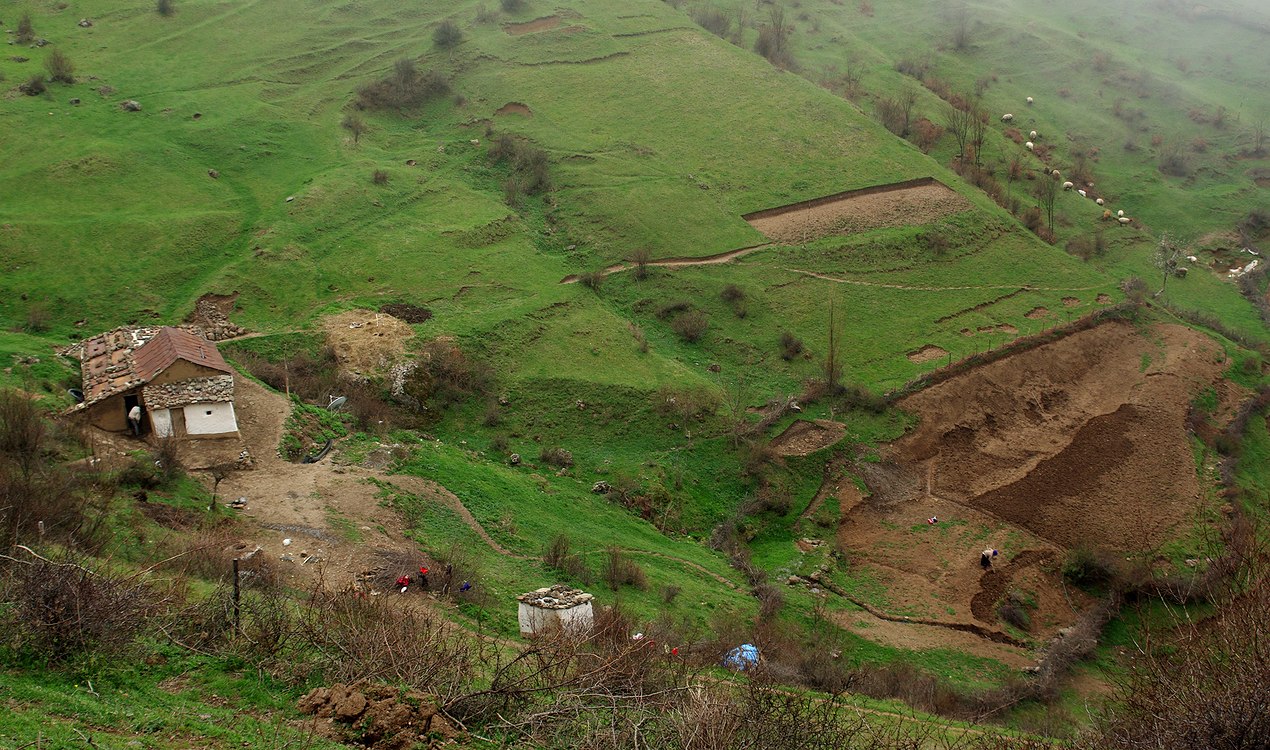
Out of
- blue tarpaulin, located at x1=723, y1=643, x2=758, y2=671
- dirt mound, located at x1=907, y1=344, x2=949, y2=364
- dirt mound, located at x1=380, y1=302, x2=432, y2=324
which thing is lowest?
dirt mound, located at x1=907, y1=344, x2=949, y2=364

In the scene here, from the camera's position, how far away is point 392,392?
34.3 metres

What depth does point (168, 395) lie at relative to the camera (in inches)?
1049

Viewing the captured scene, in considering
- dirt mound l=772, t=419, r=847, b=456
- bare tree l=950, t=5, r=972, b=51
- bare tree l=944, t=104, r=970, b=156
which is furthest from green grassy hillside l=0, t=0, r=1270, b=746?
bare tree l=950, t=5, r=972, b=51

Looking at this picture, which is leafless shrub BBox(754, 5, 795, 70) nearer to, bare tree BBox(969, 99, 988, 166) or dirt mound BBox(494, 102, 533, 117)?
bare tree BBox(969, 99, 988, 166)

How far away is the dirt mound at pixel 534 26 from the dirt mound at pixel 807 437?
4492 cm

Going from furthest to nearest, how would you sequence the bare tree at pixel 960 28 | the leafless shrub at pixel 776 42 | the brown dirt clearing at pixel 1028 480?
the bare tree at pixel 960 28 < the leafless shrub at pixel 776 42 < the brown dirt clearing at pixel 1028 480

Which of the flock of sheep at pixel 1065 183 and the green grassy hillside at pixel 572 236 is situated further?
the flock of sheep at pixel 1065 183

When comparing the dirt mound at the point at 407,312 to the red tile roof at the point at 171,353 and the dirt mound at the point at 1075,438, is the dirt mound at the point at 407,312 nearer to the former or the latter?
the red tile roof at the point at 171,353

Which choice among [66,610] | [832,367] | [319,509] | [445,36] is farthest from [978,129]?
[66,610]

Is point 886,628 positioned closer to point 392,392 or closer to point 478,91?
point 392,392

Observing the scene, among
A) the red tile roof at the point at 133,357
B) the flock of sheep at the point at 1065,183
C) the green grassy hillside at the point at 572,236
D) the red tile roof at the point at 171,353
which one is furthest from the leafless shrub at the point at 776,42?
the red tile roof at the point at 133,357

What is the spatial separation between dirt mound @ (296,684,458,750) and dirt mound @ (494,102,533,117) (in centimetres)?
5170

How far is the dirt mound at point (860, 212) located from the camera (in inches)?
2007

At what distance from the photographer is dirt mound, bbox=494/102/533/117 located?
59625 mm
